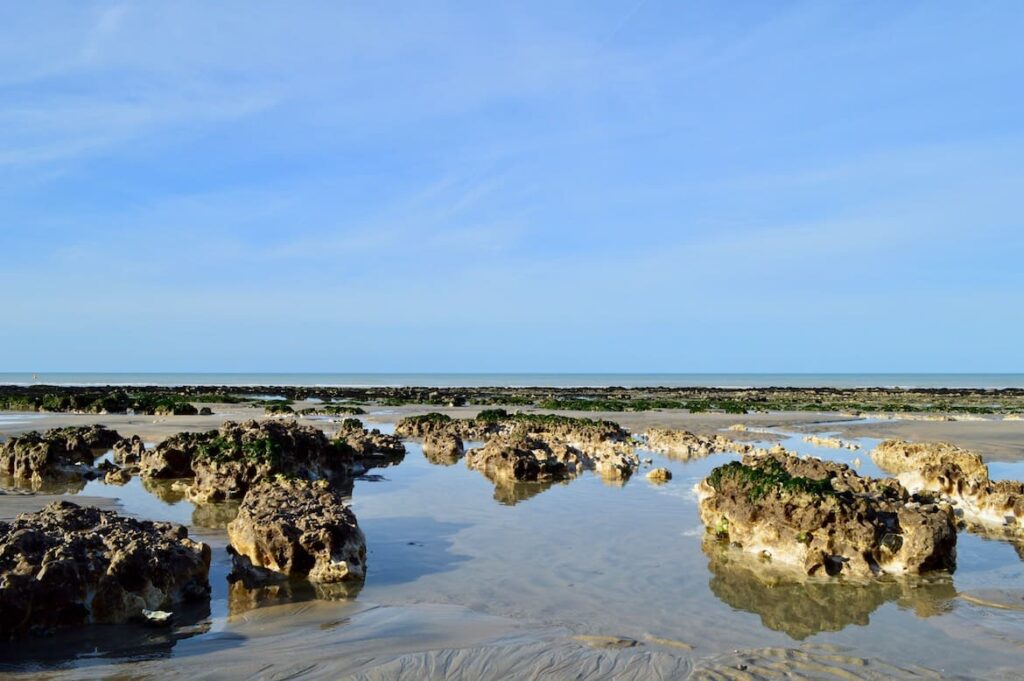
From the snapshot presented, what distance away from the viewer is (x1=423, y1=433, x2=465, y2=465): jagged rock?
20.0 m

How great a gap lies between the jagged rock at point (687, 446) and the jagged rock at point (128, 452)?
12.9 metres

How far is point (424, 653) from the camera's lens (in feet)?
20.2

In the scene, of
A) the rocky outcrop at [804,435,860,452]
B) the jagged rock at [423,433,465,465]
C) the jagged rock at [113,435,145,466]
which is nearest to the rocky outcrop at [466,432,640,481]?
the jagged rock at [423,433,465,465]

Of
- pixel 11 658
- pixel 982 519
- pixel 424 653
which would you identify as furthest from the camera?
pixel 982 519

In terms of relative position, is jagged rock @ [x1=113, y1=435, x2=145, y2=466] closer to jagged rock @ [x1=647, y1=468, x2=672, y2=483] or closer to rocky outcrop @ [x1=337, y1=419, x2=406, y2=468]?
rocky outcrop @ [x1=337, y1=419, x2=406, y2=468]

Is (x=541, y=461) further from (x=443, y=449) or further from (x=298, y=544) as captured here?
(x=298, y=544)

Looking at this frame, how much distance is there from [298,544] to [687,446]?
14.7 meters

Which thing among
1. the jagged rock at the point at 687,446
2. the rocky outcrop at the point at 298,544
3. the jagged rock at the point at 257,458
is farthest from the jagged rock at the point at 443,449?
the rocky outcrop at the point at 298,544

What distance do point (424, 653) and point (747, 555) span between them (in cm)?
498

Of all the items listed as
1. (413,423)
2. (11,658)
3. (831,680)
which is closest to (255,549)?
(11,658)

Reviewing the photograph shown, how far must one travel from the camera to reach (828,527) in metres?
9.16

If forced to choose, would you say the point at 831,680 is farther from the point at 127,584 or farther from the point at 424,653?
the point at 127,584

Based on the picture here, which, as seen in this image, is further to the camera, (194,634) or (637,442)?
(637,442)

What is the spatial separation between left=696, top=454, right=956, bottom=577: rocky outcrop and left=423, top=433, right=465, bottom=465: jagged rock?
33.6ft
